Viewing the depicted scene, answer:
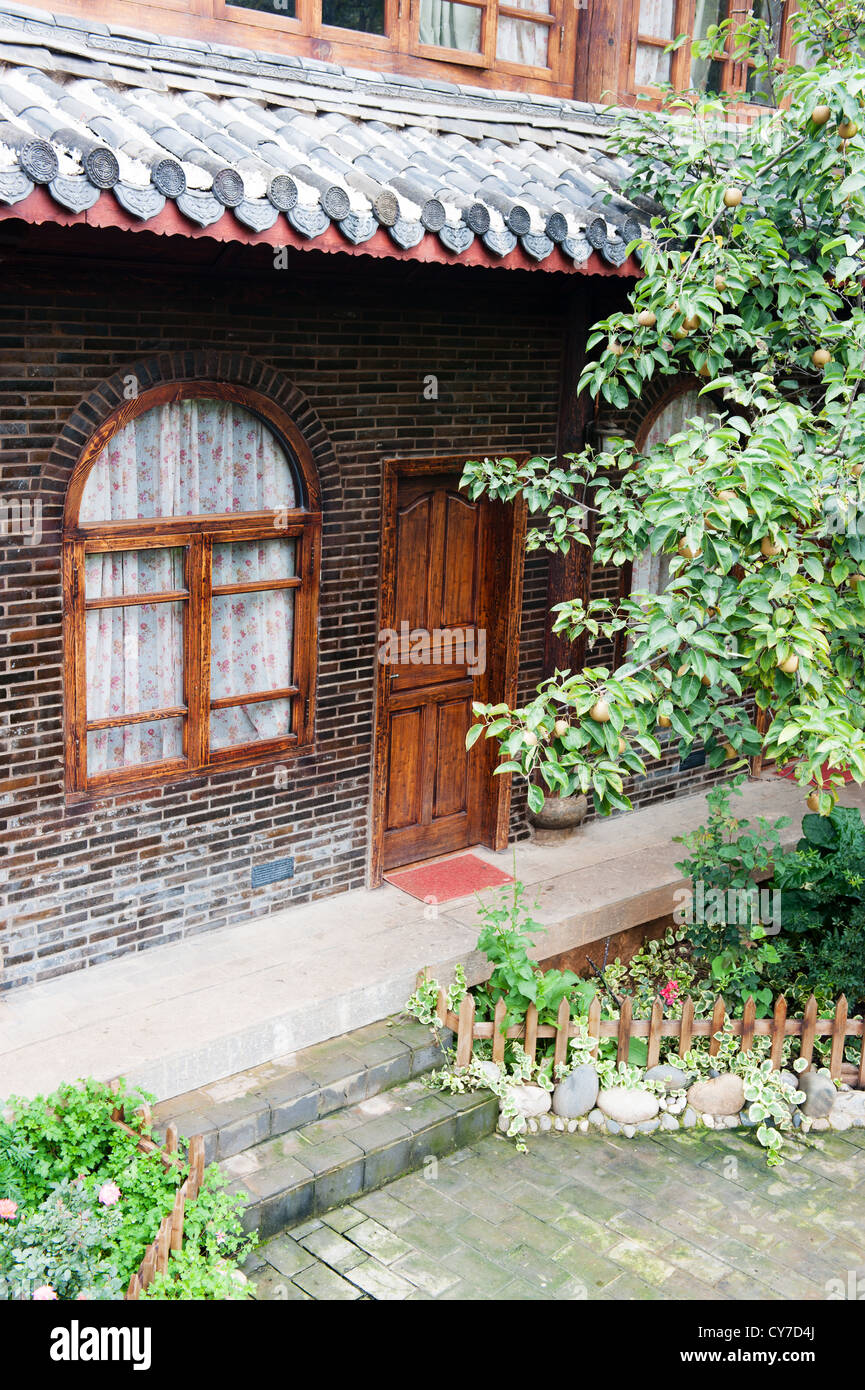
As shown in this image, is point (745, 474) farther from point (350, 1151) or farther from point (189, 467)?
point (350, 1151)

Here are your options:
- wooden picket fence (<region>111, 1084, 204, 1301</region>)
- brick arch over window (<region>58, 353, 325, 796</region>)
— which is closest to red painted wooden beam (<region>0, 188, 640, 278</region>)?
brick arch over window (<region>58, 353, 325, 796</region>)

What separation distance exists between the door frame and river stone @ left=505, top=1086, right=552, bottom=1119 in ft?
5.81

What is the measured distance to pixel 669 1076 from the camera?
19.9 feet

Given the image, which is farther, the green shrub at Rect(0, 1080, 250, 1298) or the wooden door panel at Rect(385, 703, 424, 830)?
the wooden door panel at Rect(385, 703, 424, 830)

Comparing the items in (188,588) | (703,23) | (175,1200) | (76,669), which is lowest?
(175,1200)

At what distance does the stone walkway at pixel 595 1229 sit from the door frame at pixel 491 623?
2169 mm

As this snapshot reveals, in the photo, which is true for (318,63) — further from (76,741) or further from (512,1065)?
(512,1065)

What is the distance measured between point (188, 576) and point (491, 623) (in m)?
2.20

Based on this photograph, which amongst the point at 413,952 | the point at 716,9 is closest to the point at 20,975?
the point at 413,952

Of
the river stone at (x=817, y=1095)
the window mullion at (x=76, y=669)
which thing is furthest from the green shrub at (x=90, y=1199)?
the river stone at (x=817, y=1095)

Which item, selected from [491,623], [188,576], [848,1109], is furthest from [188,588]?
[848,1109]

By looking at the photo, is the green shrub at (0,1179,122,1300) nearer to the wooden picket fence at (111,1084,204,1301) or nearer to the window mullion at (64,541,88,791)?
the wooden picket fence at (111,1084,204,1301)

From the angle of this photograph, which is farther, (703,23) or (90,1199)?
(703,23)

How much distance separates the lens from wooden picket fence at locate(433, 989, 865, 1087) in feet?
19.5
